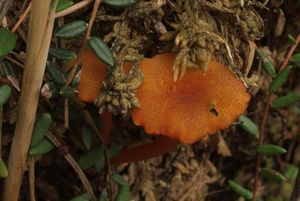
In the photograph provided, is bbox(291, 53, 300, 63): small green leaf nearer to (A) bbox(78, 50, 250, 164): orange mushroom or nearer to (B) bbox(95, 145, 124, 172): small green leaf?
(A) bbox(78, 50, 250, 164): orange mushroom

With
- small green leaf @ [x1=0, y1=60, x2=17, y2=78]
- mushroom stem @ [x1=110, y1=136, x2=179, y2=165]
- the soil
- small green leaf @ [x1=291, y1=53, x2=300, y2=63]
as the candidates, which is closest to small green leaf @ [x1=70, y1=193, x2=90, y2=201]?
the soil

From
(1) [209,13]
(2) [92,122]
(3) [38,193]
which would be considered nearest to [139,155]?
(2) [92,122]

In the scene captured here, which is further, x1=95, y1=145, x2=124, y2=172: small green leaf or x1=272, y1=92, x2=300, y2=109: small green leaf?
x1=272, y1=92, x2=300, y2=109: small green leaf

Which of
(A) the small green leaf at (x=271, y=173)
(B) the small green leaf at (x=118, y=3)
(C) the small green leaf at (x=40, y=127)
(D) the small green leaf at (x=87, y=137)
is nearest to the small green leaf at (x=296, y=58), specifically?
(A) the small green leaf at (x=271, y=173)

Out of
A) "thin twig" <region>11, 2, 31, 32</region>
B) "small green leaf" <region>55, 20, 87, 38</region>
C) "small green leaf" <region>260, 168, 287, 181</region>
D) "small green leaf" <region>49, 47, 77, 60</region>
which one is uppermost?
"thin twig" <region>11, 2, 31, 32</region>

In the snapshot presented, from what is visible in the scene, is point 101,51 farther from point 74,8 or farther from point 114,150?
point 114,150

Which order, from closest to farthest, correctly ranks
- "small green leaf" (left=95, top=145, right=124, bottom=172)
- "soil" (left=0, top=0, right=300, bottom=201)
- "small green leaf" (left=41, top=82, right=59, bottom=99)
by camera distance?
"small green leaf" (left=41, top=82, right=59, bottom=99)
"soil" (left=0, top=0, right=300, bottom=201)
"small green leaf" (left=95, top=145, right=124, bottom=172)

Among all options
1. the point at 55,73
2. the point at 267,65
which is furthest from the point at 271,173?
the point at 55,73

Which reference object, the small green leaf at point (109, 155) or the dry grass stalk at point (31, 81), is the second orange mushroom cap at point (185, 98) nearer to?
the dry grass stalk at point (31, 81)
